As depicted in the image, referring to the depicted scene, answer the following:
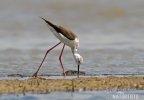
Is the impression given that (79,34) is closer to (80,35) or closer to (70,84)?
(80,35)

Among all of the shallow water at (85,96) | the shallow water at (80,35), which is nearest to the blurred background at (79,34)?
the shallow water at (80,35)

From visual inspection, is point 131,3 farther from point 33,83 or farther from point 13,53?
point 33,83

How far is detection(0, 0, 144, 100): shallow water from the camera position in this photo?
43.4 feet

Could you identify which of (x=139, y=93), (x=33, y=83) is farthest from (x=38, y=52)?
(x=139, y=93)

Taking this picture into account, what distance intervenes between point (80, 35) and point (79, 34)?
15 centimetres

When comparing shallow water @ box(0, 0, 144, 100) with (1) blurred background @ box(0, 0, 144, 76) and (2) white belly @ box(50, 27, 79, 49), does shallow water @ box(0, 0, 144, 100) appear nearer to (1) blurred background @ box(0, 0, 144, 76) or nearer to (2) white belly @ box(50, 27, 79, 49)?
(1) blurred background @ box(0, 0, 144, 76)

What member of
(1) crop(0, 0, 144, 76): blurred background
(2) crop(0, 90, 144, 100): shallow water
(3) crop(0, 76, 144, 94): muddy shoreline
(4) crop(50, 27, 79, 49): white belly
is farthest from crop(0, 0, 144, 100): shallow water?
(2) crop(0, 90, 144, 100): shallow water

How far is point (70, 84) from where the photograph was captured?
10117mm

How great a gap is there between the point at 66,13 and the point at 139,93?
11.5 metres

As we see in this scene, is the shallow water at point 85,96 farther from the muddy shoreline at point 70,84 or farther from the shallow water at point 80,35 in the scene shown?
the shallow water at point 80,35

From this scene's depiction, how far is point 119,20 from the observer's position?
19.8m

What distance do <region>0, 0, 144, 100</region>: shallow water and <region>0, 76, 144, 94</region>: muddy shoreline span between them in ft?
4.63

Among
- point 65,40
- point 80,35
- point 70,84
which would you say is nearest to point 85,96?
point 70,84

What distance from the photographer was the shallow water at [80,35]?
13219mm
